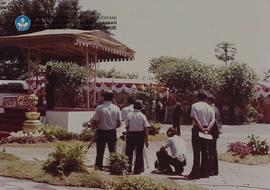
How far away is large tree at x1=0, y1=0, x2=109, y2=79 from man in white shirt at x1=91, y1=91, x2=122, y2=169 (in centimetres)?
649

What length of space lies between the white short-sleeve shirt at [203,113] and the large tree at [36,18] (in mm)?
6960

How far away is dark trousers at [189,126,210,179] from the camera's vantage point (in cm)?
818

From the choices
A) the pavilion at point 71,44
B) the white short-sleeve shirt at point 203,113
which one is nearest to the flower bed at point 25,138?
the pavilion at point 71,44

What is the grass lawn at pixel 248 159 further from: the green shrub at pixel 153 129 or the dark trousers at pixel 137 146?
the green shrub at pixel 153 129

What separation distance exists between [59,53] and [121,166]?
10118mm

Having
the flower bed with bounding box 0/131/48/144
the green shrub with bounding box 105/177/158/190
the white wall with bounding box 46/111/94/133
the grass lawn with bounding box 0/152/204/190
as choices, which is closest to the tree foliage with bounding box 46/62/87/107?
the white wall with bounding box 46/111/94/133

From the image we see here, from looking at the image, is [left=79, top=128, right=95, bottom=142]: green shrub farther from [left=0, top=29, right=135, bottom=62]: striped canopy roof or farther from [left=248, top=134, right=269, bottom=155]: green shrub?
[left=248, top=134, right=269, bottom=155]: green shrub

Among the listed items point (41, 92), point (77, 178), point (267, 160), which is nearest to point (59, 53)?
point (41, 92)

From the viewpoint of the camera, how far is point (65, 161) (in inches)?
292

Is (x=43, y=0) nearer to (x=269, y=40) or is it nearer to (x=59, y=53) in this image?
(x=59, y=53)

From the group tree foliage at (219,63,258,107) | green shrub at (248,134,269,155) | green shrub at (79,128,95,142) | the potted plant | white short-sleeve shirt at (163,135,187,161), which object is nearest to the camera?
the potted plant

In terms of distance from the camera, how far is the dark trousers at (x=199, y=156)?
8.18 meters

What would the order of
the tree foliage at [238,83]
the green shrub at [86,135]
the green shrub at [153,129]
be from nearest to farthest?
the green shrub at [86,135] → the green shrub at [153,129] → the tree foliage at [238,83]

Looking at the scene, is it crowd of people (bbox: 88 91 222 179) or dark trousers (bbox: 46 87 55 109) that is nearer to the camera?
crowd of people (bbox: 88 91 222 179)
